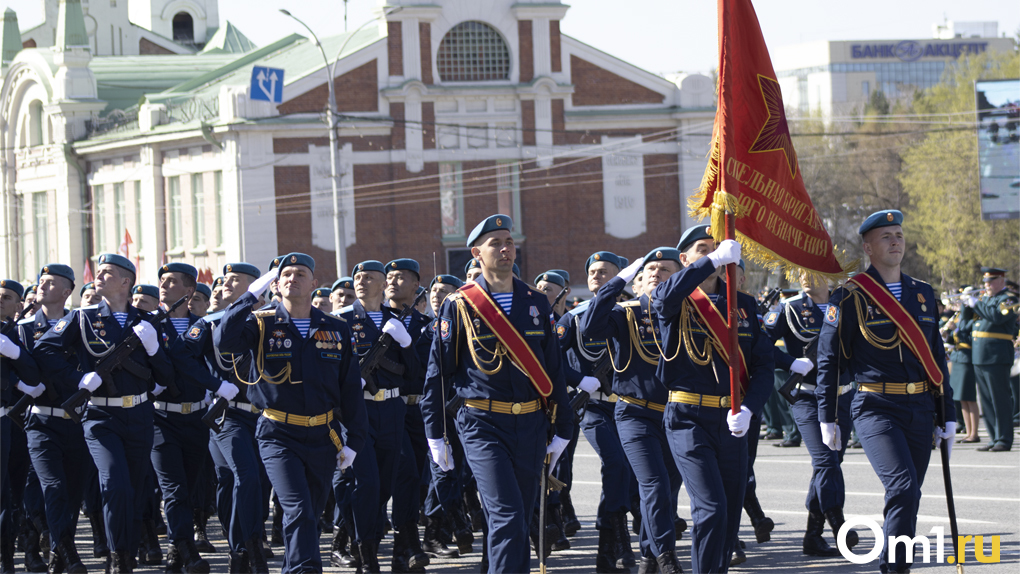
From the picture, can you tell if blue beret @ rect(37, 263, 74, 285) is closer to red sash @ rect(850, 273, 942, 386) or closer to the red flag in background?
the red flag in background

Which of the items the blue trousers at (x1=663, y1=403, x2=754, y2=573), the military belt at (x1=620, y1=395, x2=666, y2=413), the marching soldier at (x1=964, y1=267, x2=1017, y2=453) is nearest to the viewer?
the blue trousers at (x1=663, y1=403, x2=754, y2=573)

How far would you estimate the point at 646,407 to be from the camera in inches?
333

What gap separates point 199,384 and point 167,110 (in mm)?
35886

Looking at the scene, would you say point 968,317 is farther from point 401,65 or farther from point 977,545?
point 401,65

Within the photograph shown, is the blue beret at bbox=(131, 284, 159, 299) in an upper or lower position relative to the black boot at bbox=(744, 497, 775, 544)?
upper

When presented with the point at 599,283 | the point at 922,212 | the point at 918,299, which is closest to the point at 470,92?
the point at 922,212

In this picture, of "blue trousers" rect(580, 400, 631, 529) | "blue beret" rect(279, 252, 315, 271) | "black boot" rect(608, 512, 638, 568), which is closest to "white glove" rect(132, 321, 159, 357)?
"blue beret" rect(279, 252, 315, 271)

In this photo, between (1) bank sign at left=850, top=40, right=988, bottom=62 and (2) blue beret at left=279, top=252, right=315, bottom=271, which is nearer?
(2) blue beret at left=279, top=252, right=315, bottom=271

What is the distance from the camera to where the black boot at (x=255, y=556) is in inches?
336

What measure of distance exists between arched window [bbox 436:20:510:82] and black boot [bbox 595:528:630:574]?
32927mm

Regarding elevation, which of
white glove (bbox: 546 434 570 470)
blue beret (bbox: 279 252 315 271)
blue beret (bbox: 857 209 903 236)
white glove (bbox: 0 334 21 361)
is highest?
blue beret (bbox: 857 209 903 236)

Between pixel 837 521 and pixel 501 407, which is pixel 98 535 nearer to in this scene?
pixel 501 407

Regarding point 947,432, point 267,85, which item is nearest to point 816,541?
point 947,432

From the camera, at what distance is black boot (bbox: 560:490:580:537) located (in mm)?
10898
